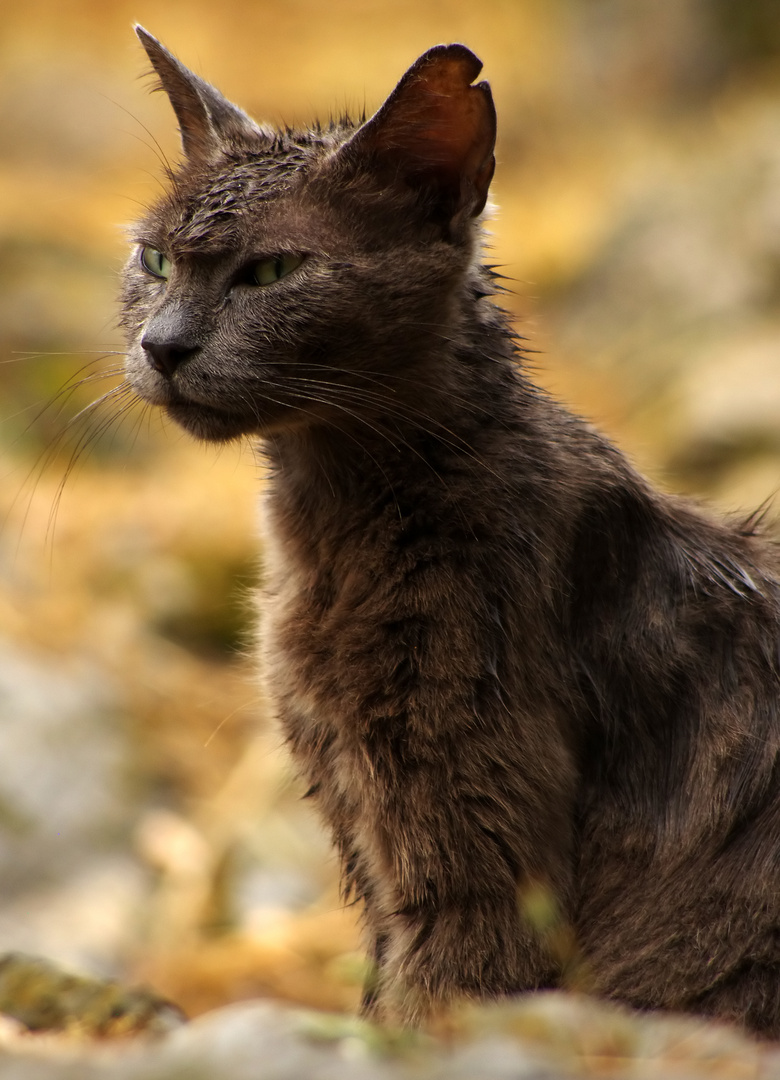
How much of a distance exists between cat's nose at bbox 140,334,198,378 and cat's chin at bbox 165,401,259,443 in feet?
0.28

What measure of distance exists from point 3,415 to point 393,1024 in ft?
19.1

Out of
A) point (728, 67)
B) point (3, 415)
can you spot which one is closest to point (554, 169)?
point (728, 67)

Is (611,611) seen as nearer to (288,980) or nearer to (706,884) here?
(706,884)

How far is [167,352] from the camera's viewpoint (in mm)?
2256

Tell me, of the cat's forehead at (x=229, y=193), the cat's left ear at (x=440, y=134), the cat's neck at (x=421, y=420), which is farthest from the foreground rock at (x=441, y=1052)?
the cat's left ear at (x=440, y=134)

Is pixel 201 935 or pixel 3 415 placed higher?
pixel 3 415

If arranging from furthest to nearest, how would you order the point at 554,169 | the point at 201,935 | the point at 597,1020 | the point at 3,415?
the point at 554,169 < the point at 3,415 < the point at 201,935 < the point at 597,1020

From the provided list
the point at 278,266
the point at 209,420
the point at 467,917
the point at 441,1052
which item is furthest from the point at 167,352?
the point at 441,1052

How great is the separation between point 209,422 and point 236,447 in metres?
0.93

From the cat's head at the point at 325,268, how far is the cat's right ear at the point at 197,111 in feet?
0.63

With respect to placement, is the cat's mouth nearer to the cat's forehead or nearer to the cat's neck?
the cat's neck

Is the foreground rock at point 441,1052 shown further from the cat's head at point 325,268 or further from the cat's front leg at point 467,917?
the cat's head at point 325,268

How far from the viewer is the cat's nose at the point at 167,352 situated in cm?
225

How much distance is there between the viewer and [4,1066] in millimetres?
1448
